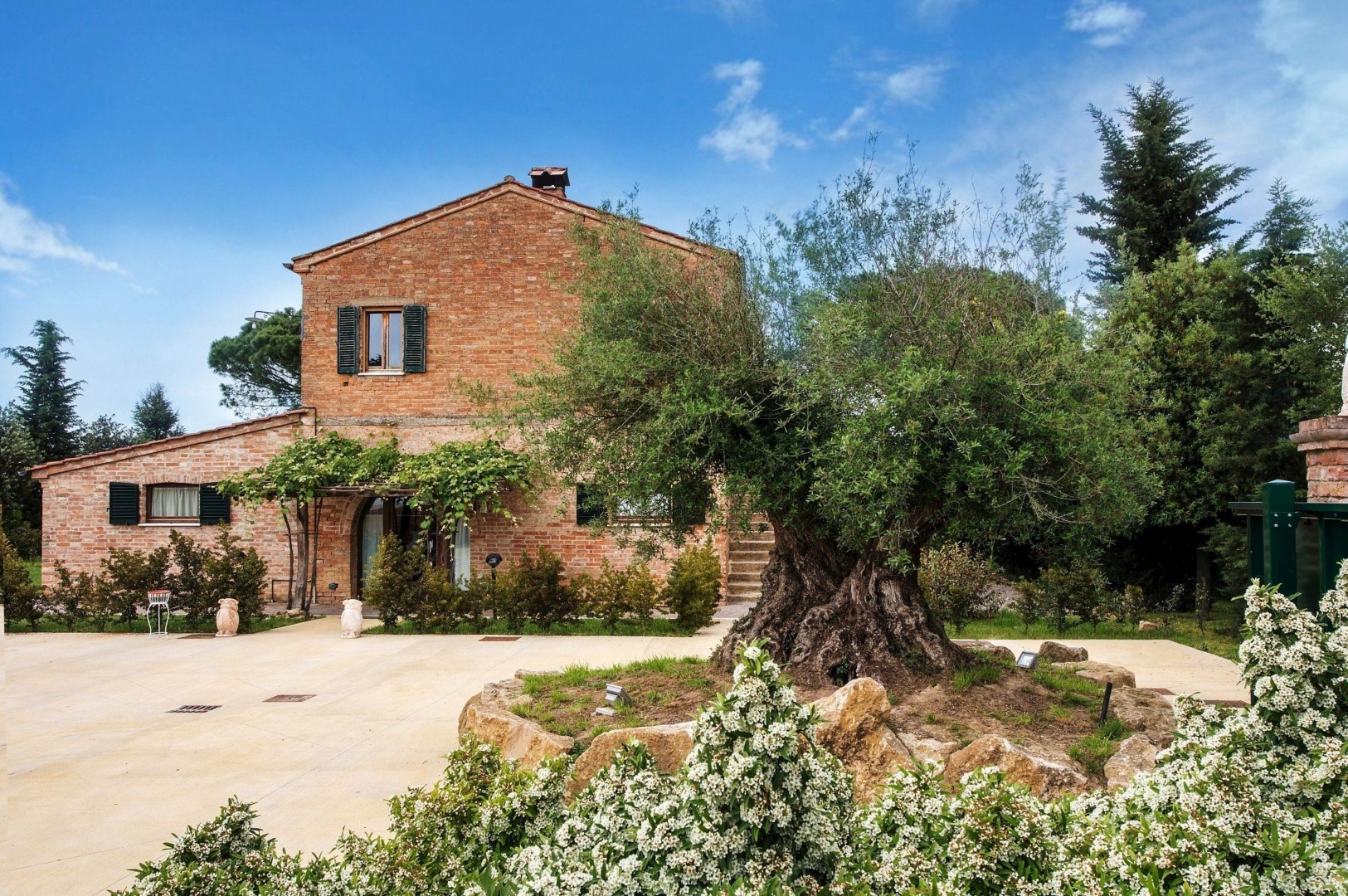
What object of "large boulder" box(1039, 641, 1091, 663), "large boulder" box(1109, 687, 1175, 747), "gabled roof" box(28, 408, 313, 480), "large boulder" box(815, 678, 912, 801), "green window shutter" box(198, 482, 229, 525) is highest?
"gabled roof" box(28, 408, 313, 480)

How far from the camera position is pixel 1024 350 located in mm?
4992

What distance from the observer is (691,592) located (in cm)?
1136

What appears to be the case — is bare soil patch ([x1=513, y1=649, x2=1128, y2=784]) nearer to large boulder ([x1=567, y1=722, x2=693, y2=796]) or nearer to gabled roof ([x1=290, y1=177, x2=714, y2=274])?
large boulder ([x1=567, y1=722, x2=693, y2=796])

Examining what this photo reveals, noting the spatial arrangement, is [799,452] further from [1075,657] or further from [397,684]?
[397,684]

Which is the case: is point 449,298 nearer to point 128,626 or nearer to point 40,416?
point 128,626

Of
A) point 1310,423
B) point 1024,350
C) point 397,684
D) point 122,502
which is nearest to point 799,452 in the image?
point 1024,350

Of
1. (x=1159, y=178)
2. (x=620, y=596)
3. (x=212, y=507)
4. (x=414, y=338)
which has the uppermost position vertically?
(x=1159, y=178)

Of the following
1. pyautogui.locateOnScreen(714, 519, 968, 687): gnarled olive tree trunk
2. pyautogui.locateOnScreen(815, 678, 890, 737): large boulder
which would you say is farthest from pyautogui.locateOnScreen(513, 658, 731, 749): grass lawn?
pyautogui.locateOnScreen(815, 678, 890, 737): large boulder

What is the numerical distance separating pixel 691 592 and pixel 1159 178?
12.8 meters

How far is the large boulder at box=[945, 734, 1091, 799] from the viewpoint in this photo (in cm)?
422

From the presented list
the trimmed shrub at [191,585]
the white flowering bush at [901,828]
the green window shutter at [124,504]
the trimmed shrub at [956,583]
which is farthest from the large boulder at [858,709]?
the green window shutter at [124,504]

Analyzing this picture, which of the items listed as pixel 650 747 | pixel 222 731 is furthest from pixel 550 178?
pixel 650 747

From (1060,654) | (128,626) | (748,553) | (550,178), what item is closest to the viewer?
(1060,654)

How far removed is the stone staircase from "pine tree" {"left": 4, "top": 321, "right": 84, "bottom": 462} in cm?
1094
